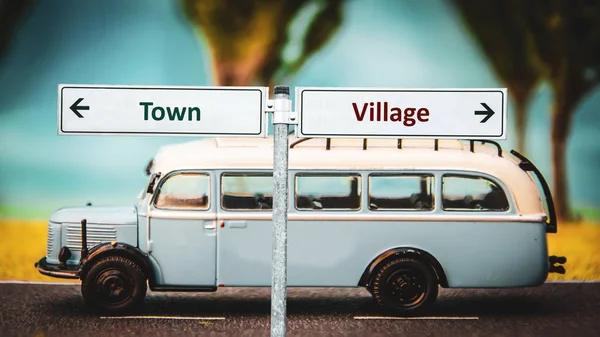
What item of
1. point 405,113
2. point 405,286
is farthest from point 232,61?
point 405,113

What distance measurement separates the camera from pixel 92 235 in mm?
8312

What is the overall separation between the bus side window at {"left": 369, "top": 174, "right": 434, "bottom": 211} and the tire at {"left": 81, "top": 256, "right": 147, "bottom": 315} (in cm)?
271

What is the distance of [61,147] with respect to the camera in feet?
44.3

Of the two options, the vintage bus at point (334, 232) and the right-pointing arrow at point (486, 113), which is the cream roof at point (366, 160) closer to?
the vintage bus at point (334, 232)

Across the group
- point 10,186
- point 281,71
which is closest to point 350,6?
point 281,71

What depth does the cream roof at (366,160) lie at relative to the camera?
26.8 feet

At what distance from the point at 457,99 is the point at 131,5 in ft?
32.8

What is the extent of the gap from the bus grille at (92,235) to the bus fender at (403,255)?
112 inches

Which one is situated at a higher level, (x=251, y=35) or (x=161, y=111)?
(x=251, y=35)

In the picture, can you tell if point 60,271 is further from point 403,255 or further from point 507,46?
point 507,46

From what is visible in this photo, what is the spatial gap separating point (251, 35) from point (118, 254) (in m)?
6.77

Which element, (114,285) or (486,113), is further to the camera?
(114,285)

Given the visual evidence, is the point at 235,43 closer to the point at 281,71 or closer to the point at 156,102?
the point at 281,71

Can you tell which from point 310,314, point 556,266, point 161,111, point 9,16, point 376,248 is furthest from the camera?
point 9,16
